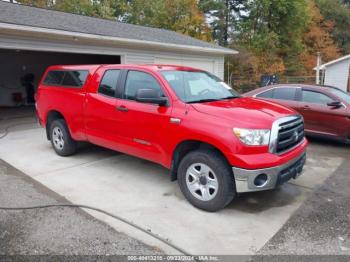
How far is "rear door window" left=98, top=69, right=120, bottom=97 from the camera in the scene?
489 centimetres

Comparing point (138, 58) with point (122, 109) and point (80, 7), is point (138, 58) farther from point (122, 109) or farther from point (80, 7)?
point (80, 7)

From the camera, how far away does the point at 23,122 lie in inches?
413

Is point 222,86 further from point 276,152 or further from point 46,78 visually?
point 46,78

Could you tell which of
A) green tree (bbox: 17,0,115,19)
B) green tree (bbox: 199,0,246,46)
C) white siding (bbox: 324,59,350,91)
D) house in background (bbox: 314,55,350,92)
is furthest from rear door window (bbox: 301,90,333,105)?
green tree (bbox: 199,0,246,46)

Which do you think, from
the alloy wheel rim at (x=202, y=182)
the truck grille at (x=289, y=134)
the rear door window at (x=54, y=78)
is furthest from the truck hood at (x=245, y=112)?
the rear door window at (x=54, y=78)

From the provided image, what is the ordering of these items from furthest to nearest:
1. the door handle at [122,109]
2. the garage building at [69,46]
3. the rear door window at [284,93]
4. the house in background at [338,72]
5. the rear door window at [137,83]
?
the house in background at [338,72] → the garage building at [69,46] → the rear door window at [284,93] → the door handle at [122,109] → the rear door window at [137,83]

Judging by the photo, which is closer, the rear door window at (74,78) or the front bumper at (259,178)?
the front bumper at (259,178)

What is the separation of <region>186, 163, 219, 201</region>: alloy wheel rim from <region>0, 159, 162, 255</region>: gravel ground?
40.3 inches

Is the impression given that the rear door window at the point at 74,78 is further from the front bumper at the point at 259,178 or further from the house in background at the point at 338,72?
the house in background at the point at 338,72

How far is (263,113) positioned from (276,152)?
1.68ft

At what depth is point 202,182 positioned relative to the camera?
Result: 3.81 metres

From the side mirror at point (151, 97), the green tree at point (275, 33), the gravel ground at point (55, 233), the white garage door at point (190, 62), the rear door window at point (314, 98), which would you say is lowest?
the gravel ground at point (55, 233)

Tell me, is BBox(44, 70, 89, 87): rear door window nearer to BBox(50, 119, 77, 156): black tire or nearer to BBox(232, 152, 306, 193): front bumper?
BBox(50, 119, 77, 156): black tire

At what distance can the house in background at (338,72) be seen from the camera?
68.2 feet
